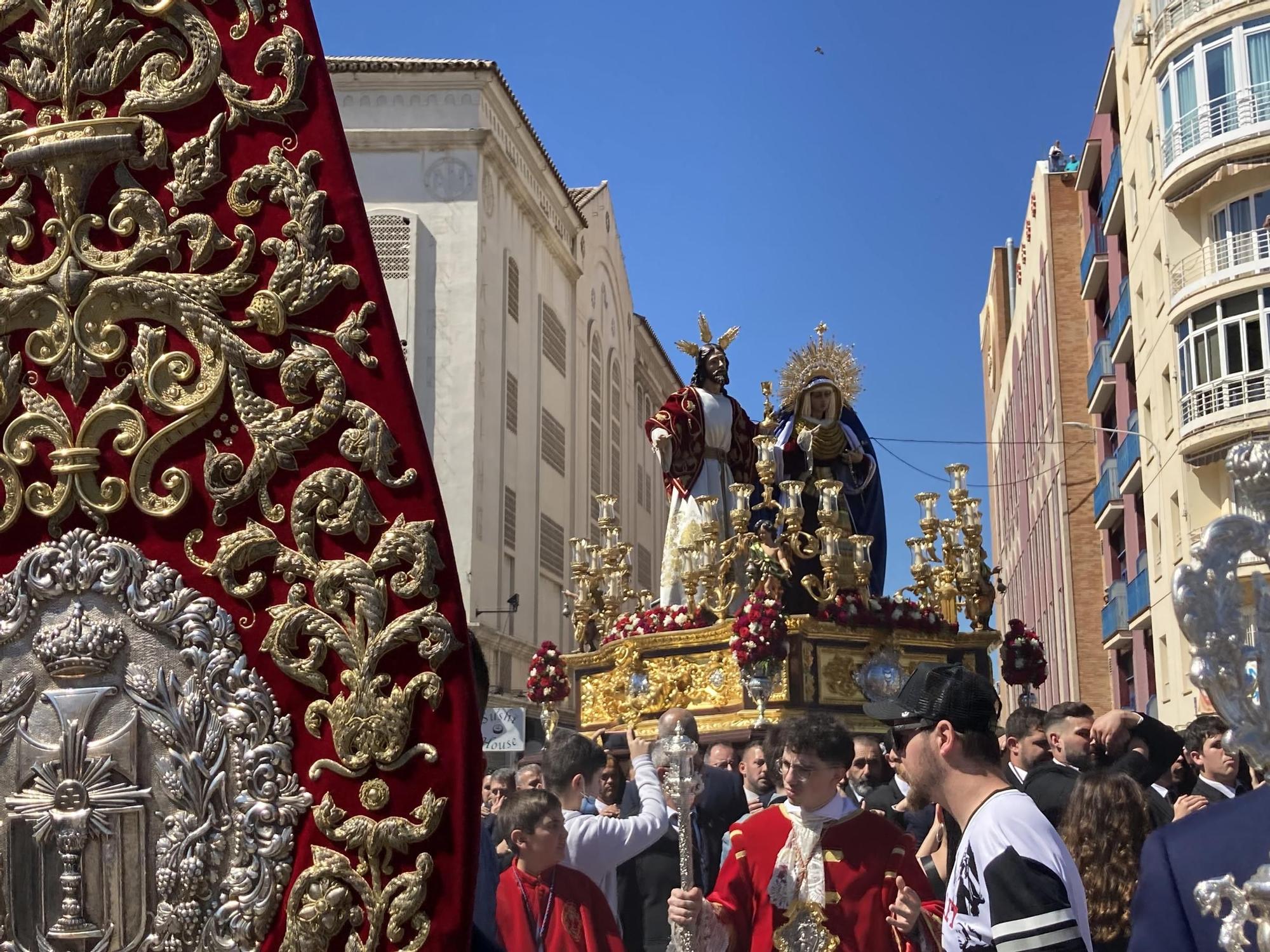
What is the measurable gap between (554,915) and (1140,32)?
26.4 metres

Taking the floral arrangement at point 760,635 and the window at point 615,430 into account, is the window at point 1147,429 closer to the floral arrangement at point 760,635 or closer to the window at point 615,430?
the window at point 615,430

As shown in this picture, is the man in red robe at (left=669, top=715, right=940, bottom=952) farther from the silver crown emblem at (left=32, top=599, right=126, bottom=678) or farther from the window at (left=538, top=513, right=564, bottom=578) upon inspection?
the window at (left=538, top=513, right=564, bottom=578)

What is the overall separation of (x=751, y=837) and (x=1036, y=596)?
44292mm

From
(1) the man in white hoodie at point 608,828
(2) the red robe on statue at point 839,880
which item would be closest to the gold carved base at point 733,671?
(1) the man in white hoodie at point 608,828

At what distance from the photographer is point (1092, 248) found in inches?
1411

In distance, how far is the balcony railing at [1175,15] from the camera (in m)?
25.7

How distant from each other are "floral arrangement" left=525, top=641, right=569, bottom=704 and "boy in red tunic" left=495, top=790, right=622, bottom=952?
8717 millimetres

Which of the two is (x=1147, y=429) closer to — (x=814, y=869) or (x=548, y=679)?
(x=548, y=679)

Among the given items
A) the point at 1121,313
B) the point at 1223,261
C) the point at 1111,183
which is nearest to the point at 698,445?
the point at 1223,261

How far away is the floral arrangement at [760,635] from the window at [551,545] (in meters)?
21.1

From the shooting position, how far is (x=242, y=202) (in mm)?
2371

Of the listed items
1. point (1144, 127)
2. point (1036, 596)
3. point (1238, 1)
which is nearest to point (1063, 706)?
point (1238, 1)

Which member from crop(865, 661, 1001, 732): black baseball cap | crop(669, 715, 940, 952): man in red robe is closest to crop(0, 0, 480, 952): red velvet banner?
crop(865, 661, 1001, 732): black baseball cap

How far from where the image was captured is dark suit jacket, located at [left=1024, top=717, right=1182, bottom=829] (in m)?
5.84
